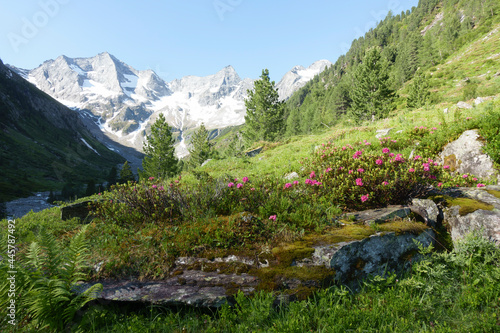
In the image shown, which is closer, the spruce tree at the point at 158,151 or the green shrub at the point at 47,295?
the green shrub at the point at 47,295

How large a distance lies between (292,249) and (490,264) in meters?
2.73

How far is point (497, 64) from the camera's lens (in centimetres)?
5447

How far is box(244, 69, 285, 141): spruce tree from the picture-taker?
34531 mm

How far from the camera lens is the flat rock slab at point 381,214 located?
400cm

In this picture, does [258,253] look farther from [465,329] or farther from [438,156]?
[438,156]

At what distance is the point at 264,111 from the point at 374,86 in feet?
58.3

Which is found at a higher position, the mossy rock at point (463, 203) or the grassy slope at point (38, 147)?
the grassy slope at point (38, 147)

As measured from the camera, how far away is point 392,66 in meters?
62.8

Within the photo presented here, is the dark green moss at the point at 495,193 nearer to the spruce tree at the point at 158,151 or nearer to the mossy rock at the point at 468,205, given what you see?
the mossy rock at the point at 468,205

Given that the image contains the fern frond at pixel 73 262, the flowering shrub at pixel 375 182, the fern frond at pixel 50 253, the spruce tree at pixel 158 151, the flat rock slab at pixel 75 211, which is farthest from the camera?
the spruce tree at pixel 158 151

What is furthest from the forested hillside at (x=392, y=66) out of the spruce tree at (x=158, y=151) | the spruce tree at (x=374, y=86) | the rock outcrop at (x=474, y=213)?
the rock outcrop at (x=474, y=213)

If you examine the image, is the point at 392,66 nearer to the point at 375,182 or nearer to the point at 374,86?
the point at 374,86

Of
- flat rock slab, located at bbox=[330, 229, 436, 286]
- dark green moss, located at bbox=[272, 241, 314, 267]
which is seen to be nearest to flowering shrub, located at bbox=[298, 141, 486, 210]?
flat rock slab, located at bbox=[330, 229, 436, 286]

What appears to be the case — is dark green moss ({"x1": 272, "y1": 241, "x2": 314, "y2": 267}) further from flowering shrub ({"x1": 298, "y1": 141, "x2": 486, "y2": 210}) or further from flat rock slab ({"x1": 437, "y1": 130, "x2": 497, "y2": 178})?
flat rock slab ({"x1": 437, "y1": 130, "x2": 497, "y2": 178})
